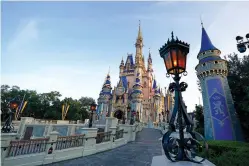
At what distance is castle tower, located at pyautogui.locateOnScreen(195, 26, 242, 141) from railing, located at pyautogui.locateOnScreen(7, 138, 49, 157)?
58.3ft

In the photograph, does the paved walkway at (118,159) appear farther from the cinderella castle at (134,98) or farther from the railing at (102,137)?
the cinderella castle at (134,98)

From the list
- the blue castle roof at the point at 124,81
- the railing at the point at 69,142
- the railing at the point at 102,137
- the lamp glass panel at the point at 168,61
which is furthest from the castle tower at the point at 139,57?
the lamp glass panel at the point at 168,61

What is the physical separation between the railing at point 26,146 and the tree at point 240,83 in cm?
2069

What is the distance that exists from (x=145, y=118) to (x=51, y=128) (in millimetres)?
30639

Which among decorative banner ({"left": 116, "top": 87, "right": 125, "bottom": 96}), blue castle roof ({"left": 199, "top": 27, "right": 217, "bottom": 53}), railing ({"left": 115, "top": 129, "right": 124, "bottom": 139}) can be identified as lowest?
railing ({"left": 115, "top": 129, "right": 124, "bottom": 139})

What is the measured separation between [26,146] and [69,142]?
225 cm

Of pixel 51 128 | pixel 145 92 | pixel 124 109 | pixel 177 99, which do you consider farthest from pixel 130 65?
pixel 177 99

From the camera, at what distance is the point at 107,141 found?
11.0m

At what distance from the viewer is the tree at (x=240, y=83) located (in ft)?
55.7

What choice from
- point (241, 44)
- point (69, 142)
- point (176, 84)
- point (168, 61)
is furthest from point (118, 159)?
point (241, 44)

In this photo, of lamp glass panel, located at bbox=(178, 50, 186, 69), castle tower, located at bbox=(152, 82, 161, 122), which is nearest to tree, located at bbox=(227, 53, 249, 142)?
lamp glass panel, located at bbox=(178, 50, 186, 69)

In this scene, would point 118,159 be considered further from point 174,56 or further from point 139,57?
point 139,57

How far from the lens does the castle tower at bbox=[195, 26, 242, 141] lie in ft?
51.3

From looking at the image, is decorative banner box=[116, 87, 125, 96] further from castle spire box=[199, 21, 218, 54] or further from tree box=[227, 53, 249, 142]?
tree box=[227, 53, 249, 142]
